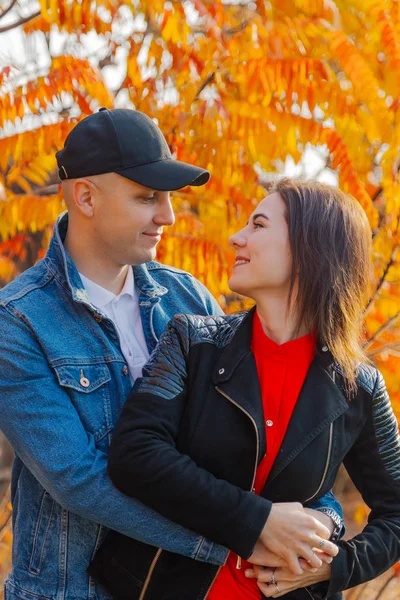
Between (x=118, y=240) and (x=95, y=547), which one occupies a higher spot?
(x=118, y=240)

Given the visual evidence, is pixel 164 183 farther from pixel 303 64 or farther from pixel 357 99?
pixel 357 99

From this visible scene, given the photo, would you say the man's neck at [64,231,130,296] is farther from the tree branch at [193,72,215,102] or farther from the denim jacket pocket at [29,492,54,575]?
the tree branch at [193,72,215,102]

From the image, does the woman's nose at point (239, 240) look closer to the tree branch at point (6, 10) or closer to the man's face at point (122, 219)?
the man's face at point (122, 219)

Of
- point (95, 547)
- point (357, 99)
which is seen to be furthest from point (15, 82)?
point (95, 547)

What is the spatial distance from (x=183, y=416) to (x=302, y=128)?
217 cm

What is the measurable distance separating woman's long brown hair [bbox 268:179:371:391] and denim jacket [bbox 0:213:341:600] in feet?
1.81

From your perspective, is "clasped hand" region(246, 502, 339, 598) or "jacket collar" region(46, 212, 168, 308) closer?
"clasped hand" region(246, 502, 339, 598)

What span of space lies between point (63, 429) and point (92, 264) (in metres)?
0.69

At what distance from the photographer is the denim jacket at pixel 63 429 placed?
2.38m

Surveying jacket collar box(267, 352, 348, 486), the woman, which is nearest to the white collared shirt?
the woman

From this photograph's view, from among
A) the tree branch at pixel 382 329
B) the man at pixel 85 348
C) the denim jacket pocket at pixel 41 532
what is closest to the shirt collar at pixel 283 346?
the man at pixel 85 348

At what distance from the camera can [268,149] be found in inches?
163

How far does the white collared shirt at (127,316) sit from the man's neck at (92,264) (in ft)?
0.09

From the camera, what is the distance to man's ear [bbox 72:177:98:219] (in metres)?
2.81
